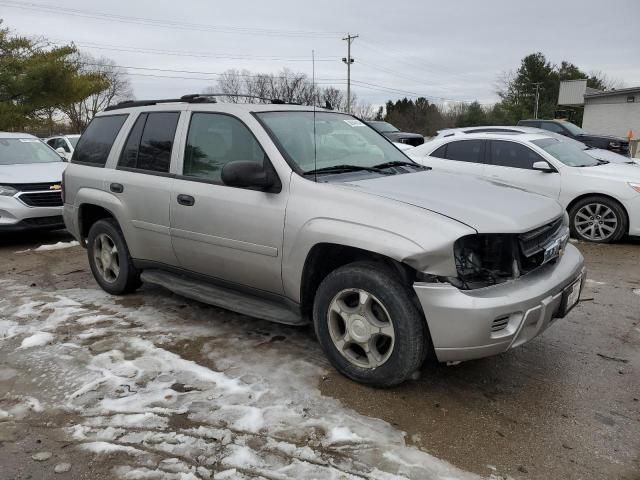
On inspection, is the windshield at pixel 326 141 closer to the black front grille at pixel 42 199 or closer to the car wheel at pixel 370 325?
the car wheel at pixel 370 325

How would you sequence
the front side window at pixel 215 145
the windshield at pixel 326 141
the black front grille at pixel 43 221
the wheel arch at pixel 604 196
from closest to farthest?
the windshield at pixel 326 141 → the front side window at pixel 215 145 → the wheel arch at pixel 604 196 → the black front grille at pixel 43 221

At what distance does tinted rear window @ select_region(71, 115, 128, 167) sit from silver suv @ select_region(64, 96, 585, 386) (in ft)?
0.14

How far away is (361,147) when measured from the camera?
4332mm

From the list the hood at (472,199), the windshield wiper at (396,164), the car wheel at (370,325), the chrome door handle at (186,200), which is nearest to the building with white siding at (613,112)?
the windshield wiper at (396,164)

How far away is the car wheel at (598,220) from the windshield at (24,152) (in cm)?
854

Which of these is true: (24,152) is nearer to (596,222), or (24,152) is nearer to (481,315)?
(481,315)

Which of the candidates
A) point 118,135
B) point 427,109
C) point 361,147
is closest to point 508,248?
point 361,147

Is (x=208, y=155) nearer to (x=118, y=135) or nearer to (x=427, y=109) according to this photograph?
(x=118, y=135)

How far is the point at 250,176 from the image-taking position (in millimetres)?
3545

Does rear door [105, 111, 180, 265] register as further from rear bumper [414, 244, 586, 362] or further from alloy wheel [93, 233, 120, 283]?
rear bumper [414, 244, 586, 362]

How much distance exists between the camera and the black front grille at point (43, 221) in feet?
25.6

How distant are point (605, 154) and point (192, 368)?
874 centimetres

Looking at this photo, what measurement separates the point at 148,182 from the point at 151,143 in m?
0.39

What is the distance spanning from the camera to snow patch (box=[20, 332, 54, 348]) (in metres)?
4.11
